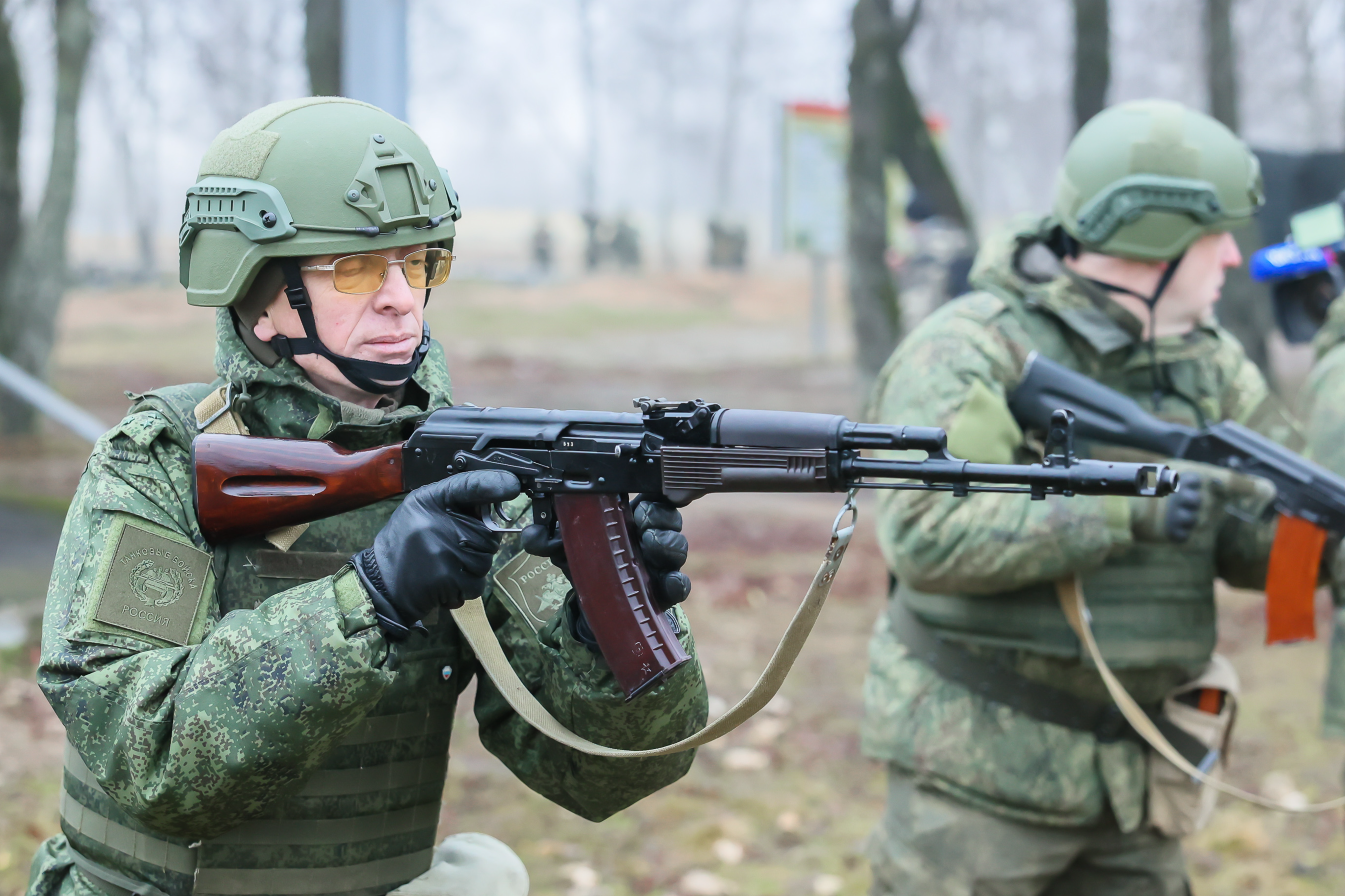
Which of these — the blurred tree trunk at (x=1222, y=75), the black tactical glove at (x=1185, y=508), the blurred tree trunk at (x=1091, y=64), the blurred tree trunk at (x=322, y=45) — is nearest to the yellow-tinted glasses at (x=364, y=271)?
the black tactical glove at (x=1185, y=508)

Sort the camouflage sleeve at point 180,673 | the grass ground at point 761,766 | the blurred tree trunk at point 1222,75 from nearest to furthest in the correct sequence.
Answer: the camouflage sleeve at point 180,673, the grass ground at point 761,766, the blurred tree trunk at point 1222,75

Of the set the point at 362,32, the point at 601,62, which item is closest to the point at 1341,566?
the point at 362,32

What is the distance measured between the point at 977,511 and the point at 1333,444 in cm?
131

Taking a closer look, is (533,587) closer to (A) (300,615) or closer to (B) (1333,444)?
(A) (300,615)

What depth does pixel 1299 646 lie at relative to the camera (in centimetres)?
764

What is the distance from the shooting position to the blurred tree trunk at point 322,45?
8945 mm

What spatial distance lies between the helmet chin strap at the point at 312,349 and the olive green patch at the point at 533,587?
0.43 meters

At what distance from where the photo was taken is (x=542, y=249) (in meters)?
33.5

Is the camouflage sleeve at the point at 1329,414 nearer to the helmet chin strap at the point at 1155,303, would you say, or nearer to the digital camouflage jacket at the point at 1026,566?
the digital camouflage jacket at the point at 1026,566

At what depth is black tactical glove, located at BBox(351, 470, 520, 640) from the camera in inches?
82.8

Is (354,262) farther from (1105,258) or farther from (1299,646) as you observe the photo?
(1299,646)

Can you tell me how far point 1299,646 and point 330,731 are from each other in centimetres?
704

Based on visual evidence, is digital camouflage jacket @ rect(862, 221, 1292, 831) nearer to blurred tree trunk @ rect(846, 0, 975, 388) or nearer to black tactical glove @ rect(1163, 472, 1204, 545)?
black tactical glove @ rect(1163, 472, 1204, 545)

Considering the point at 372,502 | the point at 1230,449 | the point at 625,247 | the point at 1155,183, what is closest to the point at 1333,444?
the point at 1230,449
